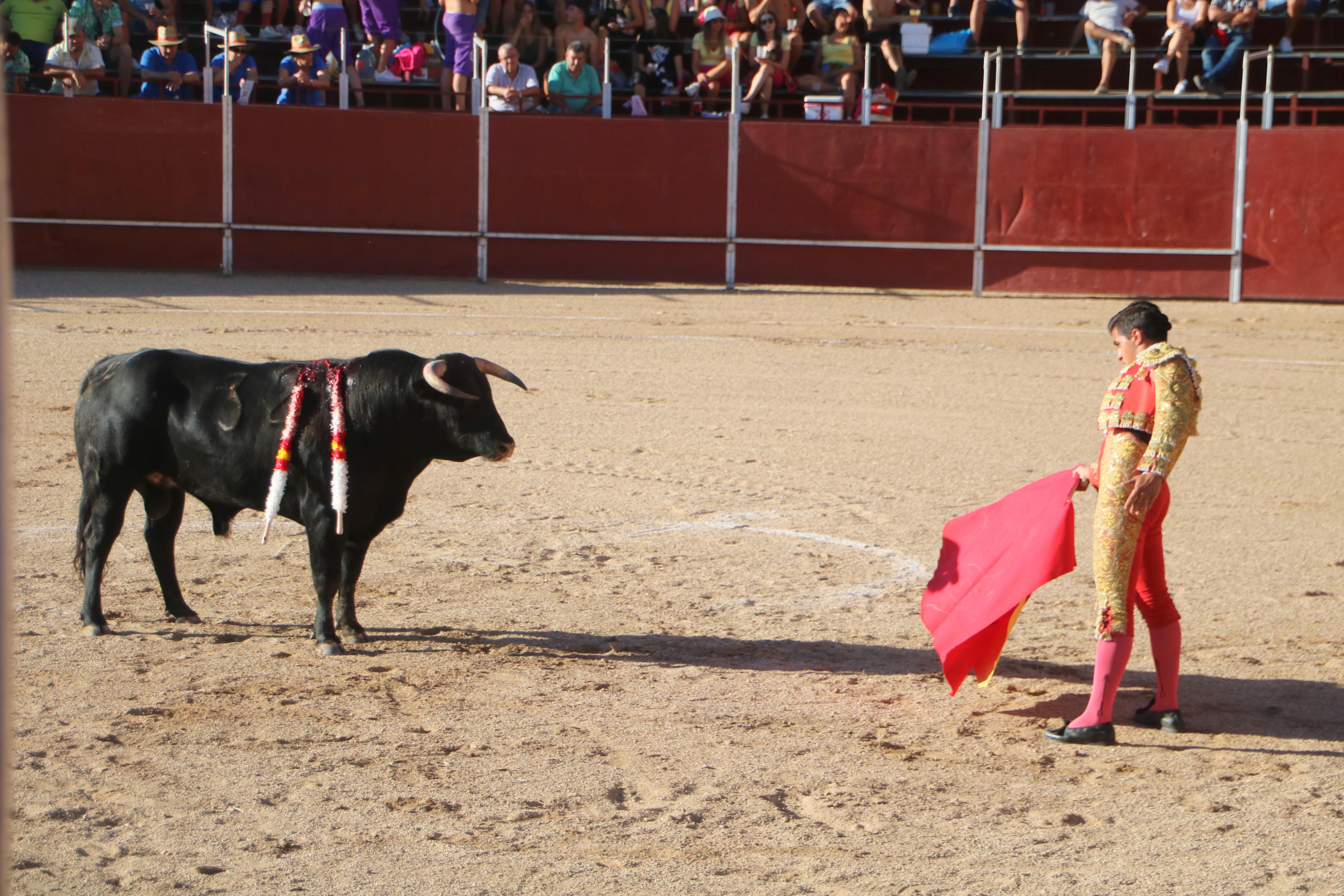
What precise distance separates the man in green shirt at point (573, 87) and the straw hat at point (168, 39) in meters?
3.90

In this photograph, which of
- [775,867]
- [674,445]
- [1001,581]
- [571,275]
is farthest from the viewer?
[571,275]

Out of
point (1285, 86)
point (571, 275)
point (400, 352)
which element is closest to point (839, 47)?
point (571, 275)

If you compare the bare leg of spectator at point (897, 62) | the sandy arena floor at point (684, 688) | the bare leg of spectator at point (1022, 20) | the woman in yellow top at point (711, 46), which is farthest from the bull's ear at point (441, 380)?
the bare leg of spectator at point (1022, 20)

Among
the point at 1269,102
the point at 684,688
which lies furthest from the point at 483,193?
the point at 684,688

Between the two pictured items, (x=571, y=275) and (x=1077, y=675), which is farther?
(x=571, y=275)

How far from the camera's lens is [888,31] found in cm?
1806

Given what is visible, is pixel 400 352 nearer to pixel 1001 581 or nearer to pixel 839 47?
pixel 1001 581

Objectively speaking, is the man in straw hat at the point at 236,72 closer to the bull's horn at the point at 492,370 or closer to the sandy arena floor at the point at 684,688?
the sandy arena floor at the point at 684,688

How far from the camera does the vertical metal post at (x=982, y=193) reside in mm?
15344

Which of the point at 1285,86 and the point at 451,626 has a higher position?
the point at 1285,86

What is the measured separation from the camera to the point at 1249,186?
1501cm

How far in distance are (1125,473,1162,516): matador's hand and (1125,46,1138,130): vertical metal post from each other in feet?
40.5

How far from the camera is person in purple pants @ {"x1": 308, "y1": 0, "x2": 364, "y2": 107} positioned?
16047 millimetres

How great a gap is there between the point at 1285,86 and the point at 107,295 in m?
13.6
